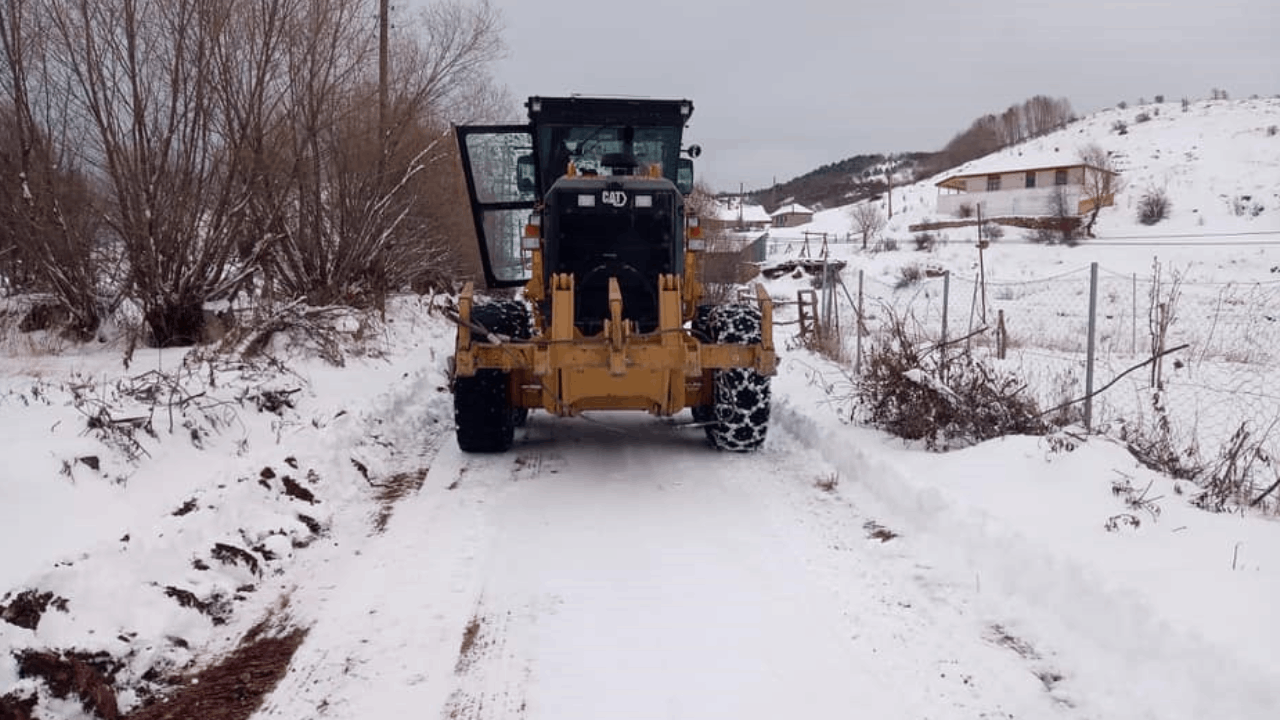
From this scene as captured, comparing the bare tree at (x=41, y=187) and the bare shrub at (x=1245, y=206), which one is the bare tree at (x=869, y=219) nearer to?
the bare shrub at (x=1245, y=206)

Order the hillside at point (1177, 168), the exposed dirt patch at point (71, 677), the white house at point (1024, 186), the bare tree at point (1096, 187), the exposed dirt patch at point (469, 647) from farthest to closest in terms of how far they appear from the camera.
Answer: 1. the white house at point (1024, 186)
2. the bare tree at point (1096, 187)
3. the hillside at point (1177, 168)
4. the exposed dirt patch at point (469, 647)
5. the exposed dirt patch at point (71, 677)

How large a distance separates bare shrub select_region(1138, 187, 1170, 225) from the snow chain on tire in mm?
52934

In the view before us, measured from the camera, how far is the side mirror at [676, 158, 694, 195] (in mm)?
8156

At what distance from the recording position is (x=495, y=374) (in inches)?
286

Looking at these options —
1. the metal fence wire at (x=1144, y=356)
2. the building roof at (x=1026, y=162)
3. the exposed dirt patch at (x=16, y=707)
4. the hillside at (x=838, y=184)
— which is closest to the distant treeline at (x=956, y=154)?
the hillside at (x=838, y=184)

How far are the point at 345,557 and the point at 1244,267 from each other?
36947 millimetres

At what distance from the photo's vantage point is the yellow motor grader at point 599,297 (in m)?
6.68

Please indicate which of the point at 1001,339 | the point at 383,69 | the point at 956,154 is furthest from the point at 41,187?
the point at 956,154

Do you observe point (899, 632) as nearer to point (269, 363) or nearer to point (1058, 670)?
point (1058, 670)

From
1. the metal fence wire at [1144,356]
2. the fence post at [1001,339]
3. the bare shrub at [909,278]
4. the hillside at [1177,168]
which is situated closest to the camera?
the metal fence wire at [1144,356]

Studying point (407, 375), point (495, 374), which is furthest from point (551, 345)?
point (407, 375)

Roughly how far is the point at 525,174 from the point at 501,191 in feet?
1.15

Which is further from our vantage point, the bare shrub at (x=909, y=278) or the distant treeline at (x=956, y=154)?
the distant treeline at (x=956, y=154)

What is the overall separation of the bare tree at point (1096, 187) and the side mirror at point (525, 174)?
157ft
